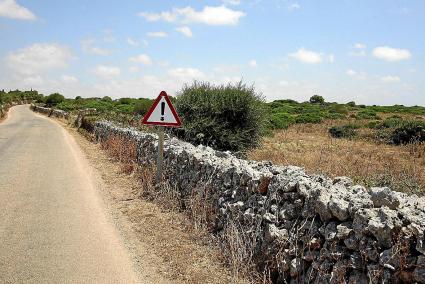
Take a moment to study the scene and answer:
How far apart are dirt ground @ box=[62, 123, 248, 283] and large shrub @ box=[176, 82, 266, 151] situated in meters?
5.29

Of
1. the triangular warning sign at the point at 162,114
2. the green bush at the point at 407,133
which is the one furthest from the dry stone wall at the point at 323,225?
the green bush at the point at 407,133

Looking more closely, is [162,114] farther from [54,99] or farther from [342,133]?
[54,99]

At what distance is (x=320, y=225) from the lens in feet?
15.1

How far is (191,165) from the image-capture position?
857cm

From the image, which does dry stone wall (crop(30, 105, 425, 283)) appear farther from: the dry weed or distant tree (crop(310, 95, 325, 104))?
distant tree (crop(310, 95, 325, 104))

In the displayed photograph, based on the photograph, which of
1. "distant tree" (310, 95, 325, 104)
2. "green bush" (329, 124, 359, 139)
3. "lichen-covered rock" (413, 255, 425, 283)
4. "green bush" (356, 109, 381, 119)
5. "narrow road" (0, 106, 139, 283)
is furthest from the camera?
"distant tree" (310, 95, 325, 104)

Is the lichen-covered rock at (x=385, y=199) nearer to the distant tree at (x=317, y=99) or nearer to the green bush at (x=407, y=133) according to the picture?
the green bush at (x=407, y=133)

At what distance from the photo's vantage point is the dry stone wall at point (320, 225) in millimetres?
3643

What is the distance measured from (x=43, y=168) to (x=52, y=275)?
912cm

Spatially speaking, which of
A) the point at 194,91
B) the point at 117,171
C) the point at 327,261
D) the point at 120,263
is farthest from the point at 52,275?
the point at 194,91

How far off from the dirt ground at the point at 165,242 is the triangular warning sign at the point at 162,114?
5.94ft

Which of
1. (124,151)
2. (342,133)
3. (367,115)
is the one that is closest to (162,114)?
(124,151)

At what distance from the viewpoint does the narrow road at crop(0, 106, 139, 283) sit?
5.54 m

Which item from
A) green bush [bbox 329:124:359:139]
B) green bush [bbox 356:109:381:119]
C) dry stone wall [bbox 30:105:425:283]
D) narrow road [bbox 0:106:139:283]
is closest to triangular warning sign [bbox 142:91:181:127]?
narrow road [bbox 0:106:139:283]
